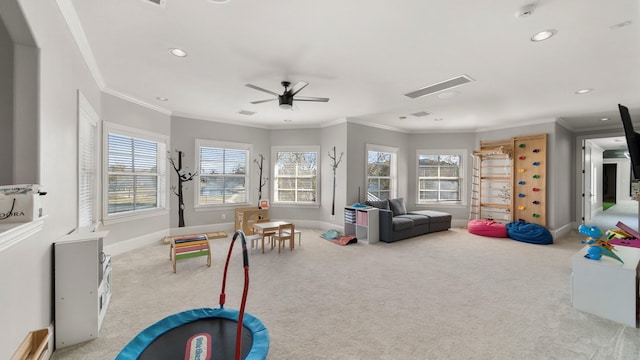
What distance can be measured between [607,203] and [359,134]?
1423cm

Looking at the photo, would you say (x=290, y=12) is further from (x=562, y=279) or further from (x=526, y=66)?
(x=562, y=279)

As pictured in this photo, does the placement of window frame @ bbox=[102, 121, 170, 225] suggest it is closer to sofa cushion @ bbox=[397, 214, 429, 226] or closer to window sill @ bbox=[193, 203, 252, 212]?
window sill @ bbox=[193, 203, 252, 212]

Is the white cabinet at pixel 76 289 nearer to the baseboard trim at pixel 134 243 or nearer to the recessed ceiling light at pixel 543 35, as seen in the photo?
the baseboard trim at pixel 134 243

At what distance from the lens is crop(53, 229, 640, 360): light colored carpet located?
211cm

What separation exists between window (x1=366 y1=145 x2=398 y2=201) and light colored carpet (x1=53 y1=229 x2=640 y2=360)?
2.33 m

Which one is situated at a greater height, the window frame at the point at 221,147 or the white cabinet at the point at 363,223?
the window frame at the point at 221,147

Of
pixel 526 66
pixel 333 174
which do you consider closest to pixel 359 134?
pixel 333 174

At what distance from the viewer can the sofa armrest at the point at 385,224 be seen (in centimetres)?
543

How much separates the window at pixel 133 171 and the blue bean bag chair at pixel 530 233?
7372 millimetres

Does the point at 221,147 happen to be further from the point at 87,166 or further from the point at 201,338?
the point at 201,338

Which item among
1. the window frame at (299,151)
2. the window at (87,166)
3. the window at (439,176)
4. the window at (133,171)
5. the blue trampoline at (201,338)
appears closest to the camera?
the blue trampoline at (201,338)

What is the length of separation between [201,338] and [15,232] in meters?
1.22

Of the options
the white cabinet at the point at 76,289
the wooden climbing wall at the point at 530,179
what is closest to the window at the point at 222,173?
the white cabinet at the point at 76,289

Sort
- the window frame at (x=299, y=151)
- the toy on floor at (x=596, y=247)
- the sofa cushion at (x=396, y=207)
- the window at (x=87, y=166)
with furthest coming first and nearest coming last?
the window frame at (x=299, y=151) → the sofa cushion at (x=396, y=207) → the window at (x=87, y=166) → the toy on floor at (x=596, y=247)
